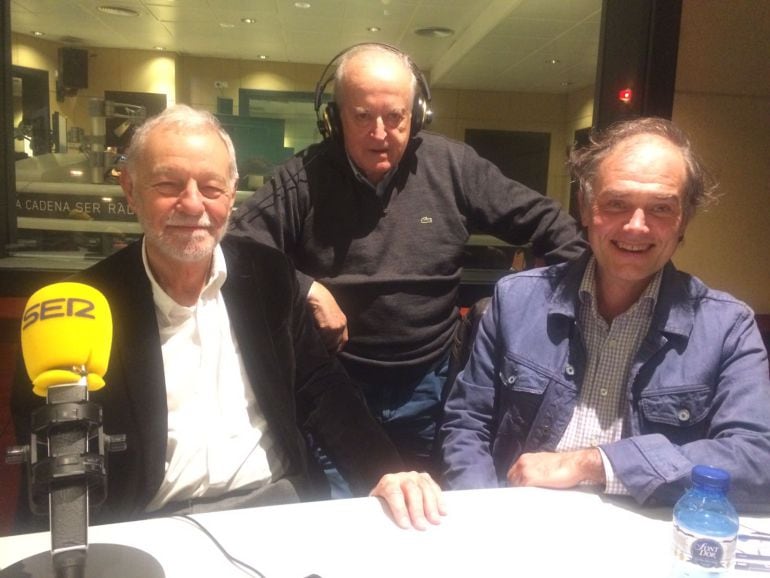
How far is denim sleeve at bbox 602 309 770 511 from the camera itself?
0.98 m

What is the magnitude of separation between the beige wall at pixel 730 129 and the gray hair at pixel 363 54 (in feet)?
3.98

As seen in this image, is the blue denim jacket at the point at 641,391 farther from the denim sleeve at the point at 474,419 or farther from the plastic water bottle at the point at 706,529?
the plastic water bottle at the point at 706,529

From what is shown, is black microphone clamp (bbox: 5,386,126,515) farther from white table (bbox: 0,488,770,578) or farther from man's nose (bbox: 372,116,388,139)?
man's nose (bbox: 372,116,388,139)

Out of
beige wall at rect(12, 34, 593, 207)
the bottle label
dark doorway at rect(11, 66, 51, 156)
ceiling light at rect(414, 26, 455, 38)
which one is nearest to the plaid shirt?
the bottle label

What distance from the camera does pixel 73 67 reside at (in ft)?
22.4

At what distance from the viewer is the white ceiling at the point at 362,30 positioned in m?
5.04

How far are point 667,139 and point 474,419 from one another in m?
0.65

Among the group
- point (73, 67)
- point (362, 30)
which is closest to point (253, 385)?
point (362, 30)

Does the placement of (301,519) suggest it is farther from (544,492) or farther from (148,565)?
(544,492)

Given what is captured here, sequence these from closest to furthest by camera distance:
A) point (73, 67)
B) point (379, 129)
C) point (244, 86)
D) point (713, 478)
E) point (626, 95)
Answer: point (713, 478) → point (379, 129) → point (626, 95) → point (73, 67) → point (244, 86)

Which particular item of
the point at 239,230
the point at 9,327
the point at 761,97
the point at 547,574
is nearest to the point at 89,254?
the point at 9,327

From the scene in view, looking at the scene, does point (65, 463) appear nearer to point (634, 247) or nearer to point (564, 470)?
point (564, 470)

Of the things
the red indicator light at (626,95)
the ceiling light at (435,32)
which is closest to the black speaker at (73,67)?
the ceiling light at (435,32)

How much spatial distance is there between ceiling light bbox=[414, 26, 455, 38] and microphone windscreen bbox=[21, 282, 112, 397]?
5656 millimetres
